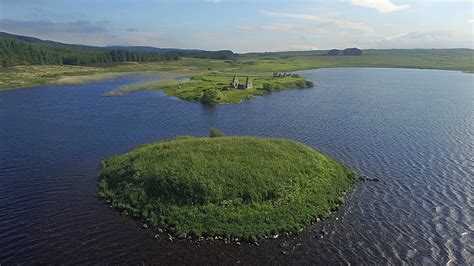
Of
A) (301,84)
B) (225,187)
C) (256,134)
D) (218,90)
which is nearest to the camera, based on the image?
(225,187)

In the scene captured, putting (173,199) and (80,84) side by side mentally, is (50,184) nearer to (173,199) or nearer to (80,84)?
(173,199)

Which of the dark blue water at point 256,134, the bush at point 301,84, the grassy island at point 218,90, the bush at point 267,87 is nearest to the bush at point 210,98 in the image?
the grassy island at point 218,90

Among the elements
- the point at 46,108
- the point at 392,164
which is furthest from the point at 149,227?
the point at 46,108

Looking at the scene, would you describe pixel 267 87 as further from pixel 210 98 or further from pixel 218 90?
pixel 210 98

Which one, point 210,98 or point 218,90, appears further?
point 218,90

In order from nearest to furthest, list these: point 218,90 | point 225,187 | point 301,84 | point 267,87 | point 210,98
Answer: point 225,187
point 210,98
point 218,90
point 267,87
point 301,84

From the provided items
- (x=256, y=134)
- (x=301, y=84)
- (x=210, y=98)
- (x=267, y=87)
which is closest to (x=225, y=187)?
(x=256, y=134)

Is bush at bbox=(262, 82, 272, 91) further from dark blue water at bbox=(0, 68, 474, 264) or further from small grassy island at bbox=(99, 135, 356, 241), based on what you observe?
small grassy island at bbox=(99, 135, 356, 241)

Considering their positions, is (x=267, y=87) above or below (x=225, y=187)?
below
